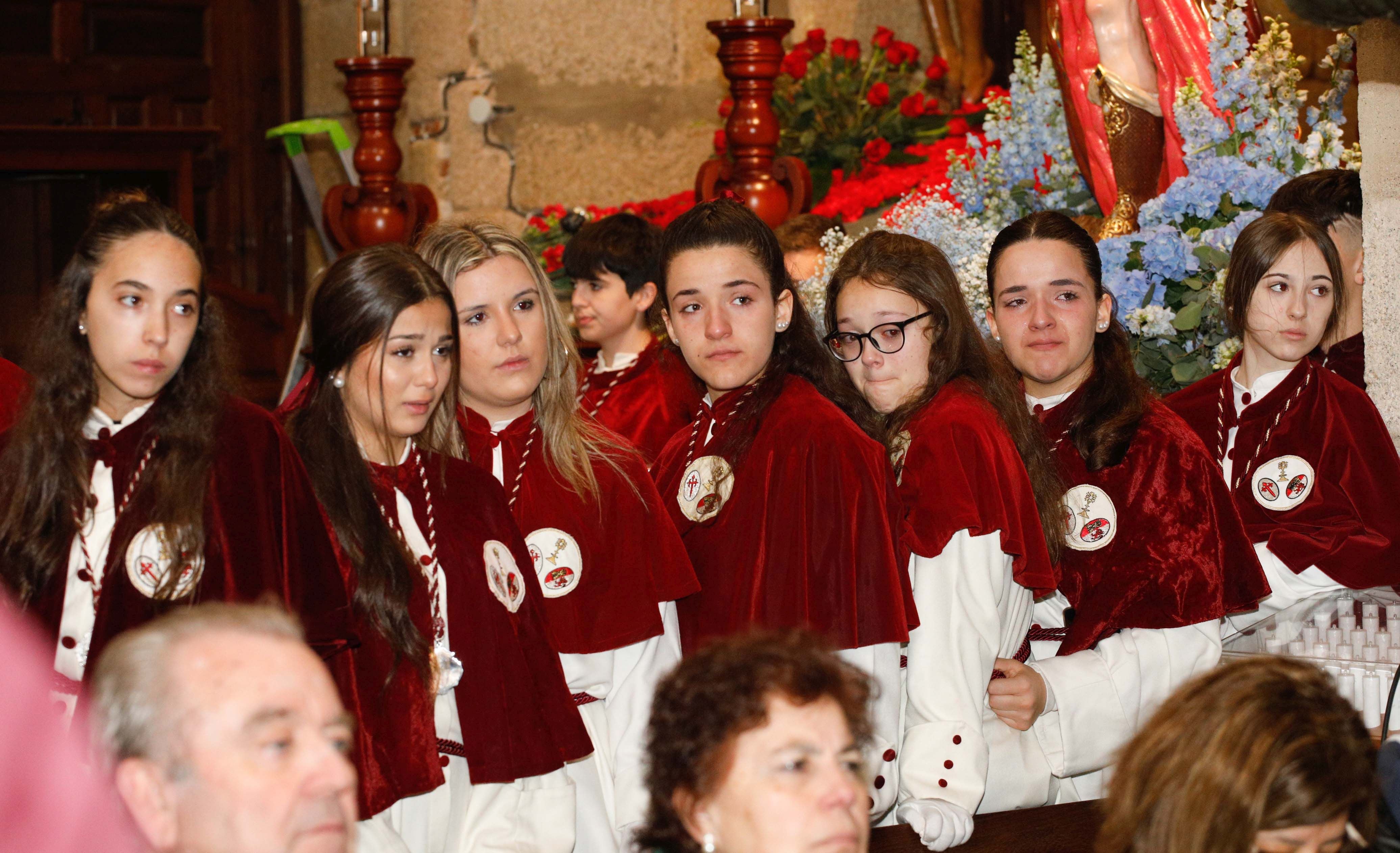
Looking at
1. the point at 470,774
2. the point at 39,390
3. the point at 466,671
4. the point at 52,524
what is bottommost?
the point at 470,774

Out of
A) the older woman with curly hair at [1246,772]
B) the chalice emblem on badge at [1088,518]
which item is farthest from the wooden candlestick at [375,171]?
the older woman with curly hair at [1246,772]

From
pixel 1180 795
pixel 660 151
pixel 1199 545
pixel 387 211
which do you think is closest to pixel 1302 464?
pixel 1199 545

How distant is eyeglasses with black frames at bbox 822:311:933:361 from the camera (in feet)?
10.8

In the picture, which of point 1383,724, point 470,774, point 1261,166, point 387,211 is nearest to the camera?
point 470,774

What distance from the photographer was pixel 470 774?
2.61 m

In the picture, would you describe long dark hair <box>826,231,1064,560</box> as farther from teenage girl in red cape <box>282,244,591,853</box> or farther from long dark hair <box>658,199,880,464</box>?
teenage girl in red cape <box>282,244,591,853</box>

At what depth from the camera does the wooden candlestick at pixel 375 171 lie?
5562 millimetres

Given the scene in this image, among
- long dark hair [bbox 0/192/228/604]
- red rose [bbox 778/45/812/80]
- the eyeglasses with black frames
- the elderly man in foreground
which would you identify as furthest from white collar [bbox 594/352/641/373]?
the elderly man in foreground

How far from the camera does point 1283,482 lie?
3346 mm

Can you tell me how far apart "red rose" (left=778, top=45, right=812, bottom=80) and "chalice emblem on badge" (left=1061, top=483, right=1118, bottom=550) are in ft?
14.0

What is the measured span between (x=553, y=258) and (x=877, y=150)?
5.67ft

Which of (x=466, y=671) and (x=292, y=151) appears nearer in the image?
(x=466, y=671)

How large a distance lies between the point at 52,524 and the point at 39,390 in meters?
0.22

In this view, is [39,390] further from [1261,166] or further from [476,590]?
[1261,166]
